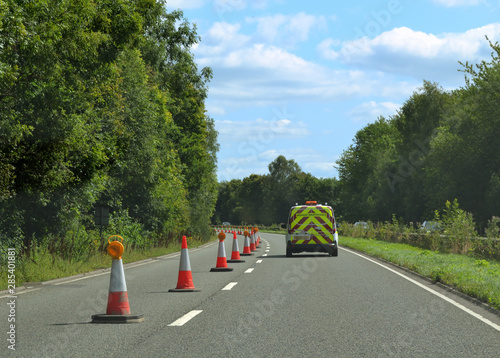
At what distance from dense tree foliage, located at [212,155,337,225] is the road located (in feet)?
386

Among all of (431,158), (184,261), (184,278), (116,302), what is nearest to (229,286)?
(184,278)

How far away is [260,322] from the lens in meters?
8.04

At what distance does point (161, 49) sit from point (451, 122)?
30662 millimetres

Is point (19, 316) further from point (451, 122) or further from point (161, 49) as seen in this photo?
point (451, 122)

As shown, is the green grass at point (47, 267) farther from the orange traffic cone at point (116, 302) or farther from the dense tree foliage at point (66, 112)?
the orange traffic cone at point (116, 302)

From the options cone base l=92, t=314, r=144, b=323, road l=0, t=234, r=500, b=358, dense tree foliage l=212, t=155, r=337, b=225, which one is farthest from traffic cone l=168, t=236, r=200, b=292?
dense tree foliage l=212, t=155, r=337, b=225

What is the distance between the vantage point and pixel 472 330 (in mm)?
7539

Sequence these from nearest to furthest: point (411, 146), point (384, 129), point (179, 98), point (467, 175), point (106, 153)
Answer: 1. point (106, 153)
2. point (179, 98)
3. point (467, 175)
4. point (411, 146)
5. point (384, 129)

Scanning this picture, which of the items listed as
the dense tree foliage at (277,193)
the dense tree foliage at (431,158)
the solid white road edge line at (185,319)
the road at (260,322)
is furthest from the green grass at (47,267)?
the dense tree foliage at (277,193)

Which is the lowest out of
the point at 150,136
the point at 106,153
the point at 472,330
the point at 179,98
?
the point at 472,330

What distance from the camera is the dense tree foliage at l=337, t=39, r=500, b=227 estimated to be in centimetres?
4666

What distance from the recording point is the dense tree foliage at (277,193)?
131 m

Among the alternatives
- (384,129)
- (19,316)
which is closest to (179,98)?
(19,316)

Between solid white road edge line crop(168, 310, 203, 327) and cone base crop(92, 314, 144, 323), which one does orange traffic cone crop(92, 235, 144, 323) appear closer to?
cone base crop(92, 314, 144, 323)
